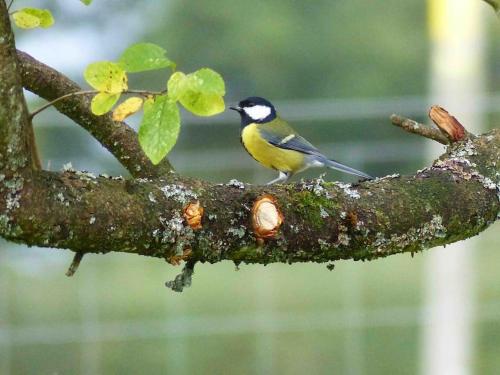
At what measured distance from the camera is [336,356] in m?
Answer: 9.27

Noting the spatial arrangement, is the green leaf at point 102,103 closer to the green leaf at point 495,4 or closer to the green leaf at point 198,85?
the green leaf at point 198,85

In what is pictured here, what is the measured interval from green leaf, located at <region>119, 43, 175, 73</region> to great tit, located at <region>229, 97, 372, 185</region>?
2.56 m

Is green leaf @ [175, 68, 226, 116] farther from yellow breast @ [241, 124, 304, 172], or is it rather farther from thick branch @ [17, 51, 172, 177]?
yellow breast @ [241, 124, 304, 172]

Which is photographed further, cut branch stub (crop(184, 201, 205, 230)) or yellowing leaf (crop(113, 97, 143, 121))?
yellowing leaf (crop(113, 97, 143, 121))

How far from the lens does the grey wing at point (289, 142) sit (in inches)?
159

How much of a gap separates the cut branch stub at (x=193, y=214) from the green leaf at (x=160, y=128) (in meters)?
0.10

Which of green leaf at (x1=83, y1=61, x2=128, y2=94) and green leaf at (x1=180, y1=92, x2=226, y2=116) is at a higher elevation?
green leaf at (x1=83, y1=61, x2=128, y2=94)

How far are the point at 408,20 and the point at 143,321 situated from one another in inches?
254

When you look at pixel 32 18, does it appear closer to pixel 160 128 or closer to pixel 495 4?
pixel 160 128

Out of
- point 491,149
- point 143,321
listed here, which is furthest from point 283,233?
point 143,321

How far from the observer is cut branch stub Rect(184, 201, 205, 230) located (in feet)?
4.70

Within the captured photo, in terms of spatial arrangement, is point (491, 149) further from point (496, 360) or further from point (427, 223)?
point (496, 360)

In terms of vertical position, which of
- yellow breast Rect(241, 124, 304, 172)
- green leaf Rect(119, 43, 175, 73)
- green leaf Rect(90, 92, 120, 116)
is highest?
yellow breast Rect(241, 124, 304, 172)

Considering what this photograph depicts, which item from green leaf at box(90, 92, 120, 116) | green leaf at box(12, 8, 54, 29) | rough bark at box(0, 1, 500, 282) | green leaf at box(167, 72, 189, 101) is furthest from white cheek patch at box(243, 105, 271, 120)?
green leaf at box(167, 72, 189, 101)
